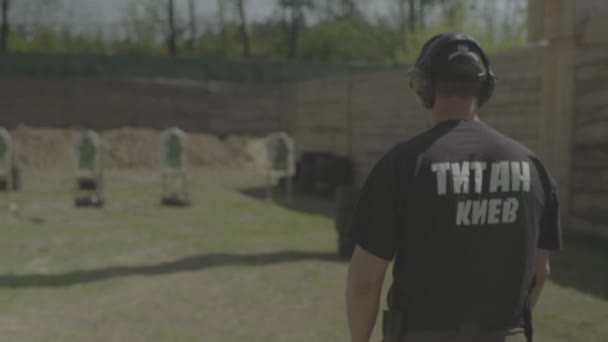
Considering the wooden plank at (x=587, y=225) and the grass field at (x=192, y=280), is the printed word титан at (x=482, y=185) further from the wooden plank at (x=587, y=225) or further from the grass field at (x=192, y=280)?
the wooden plank at (x=587, y=225)

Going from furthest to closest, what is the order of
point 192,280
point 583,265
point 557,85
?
point 557,85, point 583,265, point 192,280

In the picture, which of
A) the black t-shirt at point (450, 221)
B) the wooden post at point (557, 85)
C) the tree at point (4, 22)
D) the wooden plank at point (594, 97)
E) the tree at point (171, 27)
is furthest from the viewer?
the tree at point (171, 27)

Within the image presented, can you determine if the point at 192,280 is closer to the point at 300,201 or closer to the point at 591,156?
the point at 591,156

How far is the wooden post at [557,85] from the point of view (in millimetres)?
8711

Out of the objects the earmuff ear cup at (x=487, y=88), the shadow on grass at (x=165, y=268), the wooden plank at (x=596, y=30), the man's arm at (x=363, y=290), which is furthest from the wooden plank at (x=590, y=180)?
the man's arm at (x=363, y=290)

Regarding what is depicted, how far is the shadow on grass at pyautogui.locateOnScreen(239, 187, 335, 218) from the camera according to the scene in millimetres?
12875

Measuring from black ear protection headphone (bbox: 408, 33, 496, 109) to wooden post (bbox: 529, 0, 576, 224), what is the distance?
23.7 feet

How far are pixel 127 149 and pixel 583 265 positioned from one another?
58.7 feet

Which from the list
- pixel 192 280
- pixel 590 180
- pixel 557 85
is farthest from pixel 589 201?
pixel 192 280

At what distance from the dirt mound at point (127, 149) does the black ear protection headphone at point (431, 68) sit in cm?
2066

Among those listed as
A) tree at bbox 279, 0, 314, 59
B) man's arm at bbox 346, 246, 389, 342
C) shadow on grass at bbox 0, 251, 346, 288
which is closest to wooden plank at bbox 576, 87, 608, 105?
shadow on grass at bbox 0, 251, 346, 288

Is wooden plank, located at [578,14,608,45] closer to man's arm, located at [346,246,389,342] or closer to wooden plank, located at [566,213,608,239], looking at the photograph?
wooden plank, located at [566,213,608,239]

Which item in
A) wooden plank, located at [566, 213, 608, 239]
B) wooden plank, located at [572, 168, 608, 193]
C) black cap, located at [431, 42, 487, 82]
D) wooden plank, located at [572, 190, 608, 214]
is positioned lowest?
wooden plank, located at [566, 213, 608, 239]

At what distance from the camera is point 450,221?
1932 millimetres
